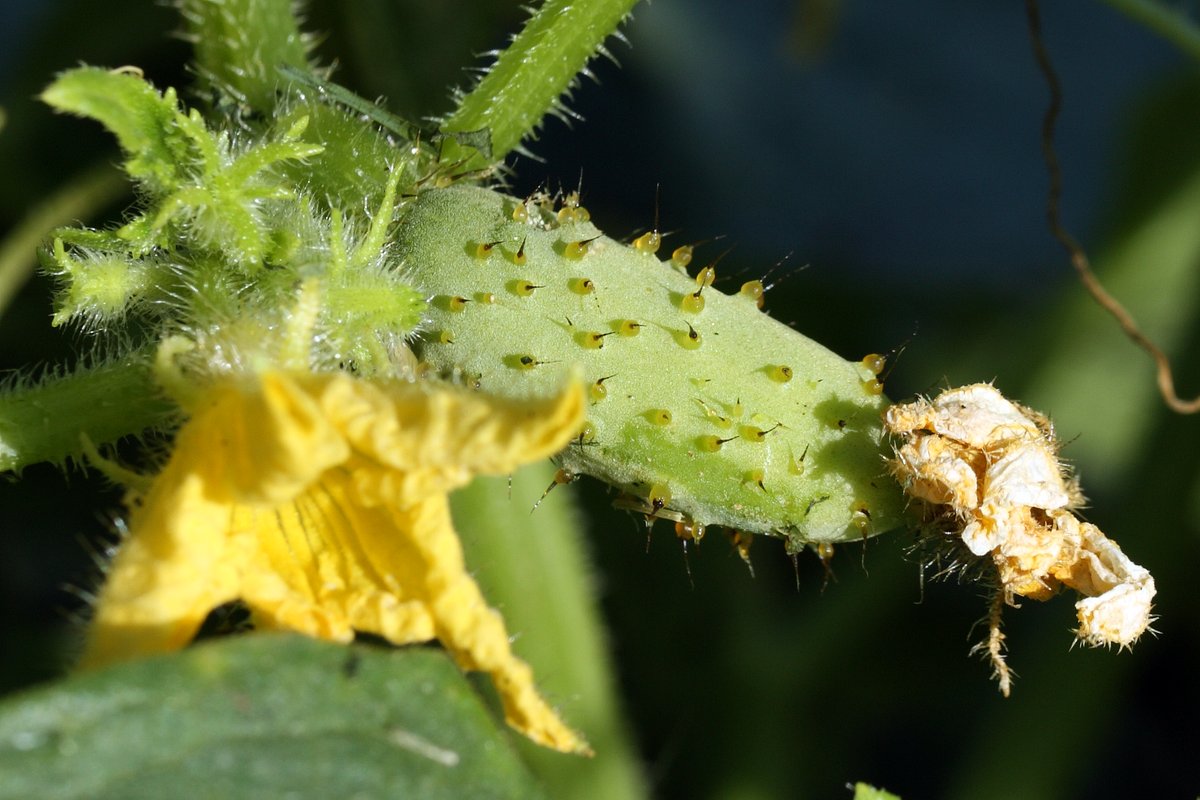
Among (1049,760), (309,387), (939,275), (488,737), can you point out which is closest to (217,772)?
(488,737)

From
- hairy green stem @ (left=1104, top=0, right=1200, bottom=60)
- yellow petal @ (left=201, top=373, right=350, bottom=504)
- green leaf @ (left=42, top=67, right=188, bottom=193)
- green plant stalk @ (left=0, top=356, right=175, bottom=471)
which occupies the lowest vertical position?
green plant stalk @ (left=0, top=356, right=175, bottom=471)

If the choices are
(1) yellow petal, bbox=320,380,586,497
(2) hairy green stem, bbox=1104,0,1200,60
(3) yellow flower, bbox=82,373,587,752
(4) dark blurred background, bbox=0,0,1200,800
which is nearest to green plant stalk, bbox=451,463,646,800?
(4) dark blurred background, bbox=0,0,1200,800

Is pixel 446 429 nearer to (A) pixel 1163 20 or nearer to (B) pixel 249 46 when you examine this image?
(B) pixel 249 46

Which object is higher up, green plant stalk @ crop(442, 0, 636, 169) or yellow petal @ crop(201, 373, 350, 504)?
green plant stalk @ crop(442, 0, 636, 169)

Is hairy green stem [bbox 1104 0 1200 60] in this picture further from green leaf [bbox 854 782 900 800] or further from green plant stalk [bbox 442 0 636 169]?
green leaf [bbox 854 782 900 800]

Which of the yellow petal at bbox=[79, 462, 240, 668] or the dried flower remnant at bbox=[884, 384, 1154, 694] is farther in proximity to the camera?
the dried flower remnant at bbox=[884, 384, 1154, 694]
